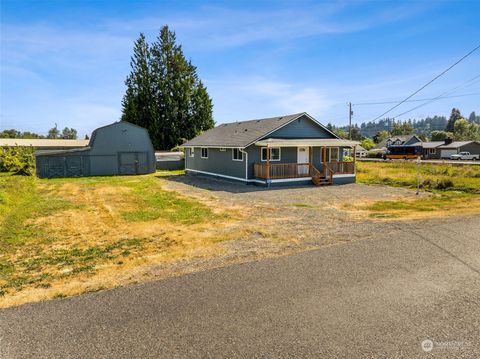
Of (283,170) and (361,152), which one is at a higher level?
(361,152)

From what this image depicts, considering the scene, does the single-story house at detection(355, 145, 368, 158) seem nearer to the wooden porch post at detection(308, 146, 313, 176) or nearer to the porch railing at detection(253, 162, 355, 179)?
the porch railing at detection(253, 162, 355, 179)

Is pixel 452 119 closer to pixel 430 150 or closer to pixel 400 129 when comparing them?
pixel 400 129

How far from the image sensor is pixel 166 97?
1976 inches

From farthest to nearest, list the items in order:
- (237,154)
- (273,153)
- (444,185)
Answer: (237,154) → (273,153) → (444,185)

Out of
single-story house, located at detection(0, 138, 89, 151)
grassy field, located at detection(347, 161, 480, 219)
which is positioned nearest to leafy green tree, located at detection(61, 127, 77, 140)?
single-story house, located at detection(0, 138, 89, 151)

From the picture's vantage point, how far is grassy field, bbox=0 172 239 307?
6273 millimetres

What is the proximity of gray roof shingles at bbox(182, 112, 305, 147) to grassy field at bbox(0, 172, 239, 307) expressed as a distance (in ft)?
25.4

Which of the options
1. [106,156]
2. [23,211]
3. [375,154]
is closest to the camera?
[23,211]

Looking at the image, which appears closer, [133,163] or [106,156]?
[106,156]

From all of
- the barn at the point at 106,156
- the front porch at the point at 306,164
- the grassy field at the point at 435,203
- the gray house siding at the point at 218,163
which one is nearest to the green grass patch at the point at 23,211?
the barn at the point at 106,156

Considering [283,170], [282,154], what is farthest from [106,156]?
[283,170]

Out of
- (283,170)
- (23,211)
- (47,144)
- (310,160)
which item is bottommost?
(23,211)

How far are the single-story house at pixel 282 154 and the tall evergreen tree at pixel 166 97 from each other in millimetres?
25768

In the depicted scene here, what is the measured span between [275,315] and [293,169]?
17.5 metres
